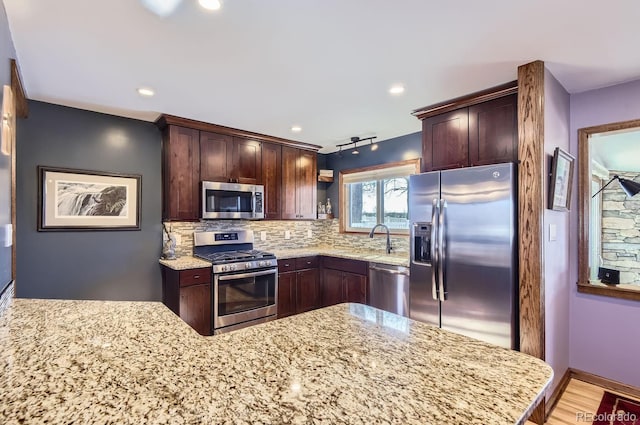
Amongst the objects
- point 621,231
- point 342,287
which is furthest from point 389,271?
point 621,231

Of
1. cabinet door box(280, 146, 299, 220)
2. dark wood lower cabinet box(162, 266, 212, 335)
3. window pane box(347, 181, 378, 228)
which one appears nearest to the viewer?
dark wood lower cabinet box(162, 266, 212, 335)

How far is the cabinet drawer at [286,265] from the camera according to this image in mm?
3811

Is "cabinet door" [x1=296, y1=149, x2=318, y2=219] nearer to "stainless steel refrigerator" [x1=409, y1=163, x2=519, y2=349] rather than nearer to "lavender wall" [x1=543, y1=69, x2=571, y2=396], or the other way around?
"stainless steel refrigerator" [x1=409, y1=163, x2=519, y2=349]

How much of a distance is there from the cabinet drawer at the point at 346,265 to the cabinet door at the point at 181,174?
1708 mm

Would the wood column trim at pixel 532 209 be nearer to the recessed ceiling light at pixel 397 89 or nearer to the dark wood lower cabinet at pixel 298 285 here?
the recessed ceiling light at pixel 397 89

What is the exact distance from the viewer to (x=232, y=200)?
3703 millimetres

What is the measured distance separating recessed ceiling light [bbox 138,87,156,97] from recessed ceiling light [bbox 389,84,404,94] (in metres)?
1.98

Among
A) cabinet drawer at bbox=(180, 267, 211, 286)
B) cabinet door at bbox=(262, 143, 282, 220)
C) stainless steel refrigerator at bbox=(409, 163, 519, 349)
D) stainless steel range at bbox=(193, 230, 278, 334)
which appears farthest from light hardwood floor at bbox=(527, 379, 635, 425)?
cabinet door at bbox=(262, 143, 282, 220)

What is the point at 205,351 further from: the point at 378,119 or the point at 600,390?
the point at 600,390

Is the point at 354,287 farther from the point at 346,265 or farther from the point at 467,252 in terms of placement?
the point at 467,252

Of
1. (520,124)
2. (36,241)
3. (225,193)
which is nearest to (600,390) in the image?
(520,124)

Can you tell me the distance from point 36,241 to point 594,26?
172 inches

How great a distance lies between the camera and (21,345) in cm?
102

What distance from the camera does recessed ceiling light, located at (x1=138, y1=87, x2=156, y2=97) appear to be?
99.6 inches
